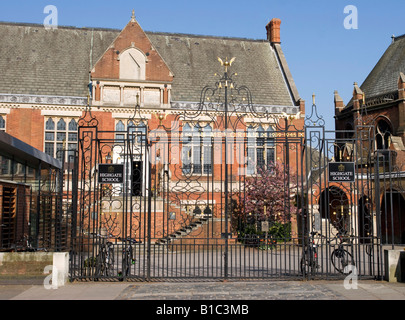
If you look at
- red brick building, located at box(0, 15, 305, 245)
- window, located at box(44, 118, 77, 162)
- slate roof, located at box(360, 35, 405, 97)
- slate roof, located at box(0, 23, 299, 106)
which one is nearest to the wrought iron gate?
red brick building, located at box(0, 15, 305, 245)

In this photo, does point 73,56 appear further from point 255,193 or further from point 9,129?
point 255,193

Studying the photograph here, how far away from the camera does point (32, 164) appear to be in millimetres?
20703

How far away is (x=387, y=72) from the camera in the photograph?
40562 millimetres

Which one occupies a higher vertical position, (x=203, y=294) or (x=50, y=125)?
(x=50, y=125)

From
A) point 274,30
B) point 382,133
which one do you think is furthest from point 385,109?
point 274,30

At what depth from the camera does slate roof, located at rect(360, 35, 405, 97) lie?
39.2m

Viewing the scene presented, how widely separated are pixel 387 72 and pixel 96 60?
971 inches

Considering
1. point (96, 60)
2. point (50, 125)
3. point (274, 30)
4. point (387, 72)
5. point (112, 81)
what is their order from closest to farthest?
point (50, 125), point (112, 81), point (96, 60), point (274, 30), point (387, 72)

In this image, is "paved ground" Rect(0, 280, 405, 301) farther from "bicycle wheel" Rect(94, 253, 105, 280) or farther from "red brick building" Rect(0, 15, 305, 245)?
"red brick building" Rect(0, 15, 305, 245)

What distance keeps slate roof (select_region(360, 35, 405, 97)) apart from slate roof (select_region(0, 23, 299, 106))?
10021 millimetres

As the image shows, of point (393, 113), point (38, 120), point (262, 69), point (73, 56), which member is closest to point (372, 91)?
point (393, 113)

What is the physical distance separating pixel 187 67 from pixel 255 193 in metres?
13.3

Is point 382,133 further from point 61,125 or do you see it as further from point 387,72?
point 61,125

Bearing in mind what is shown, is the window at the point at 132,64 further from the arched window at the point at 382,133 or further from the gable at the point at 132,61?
the arched window at the point at 382,133
